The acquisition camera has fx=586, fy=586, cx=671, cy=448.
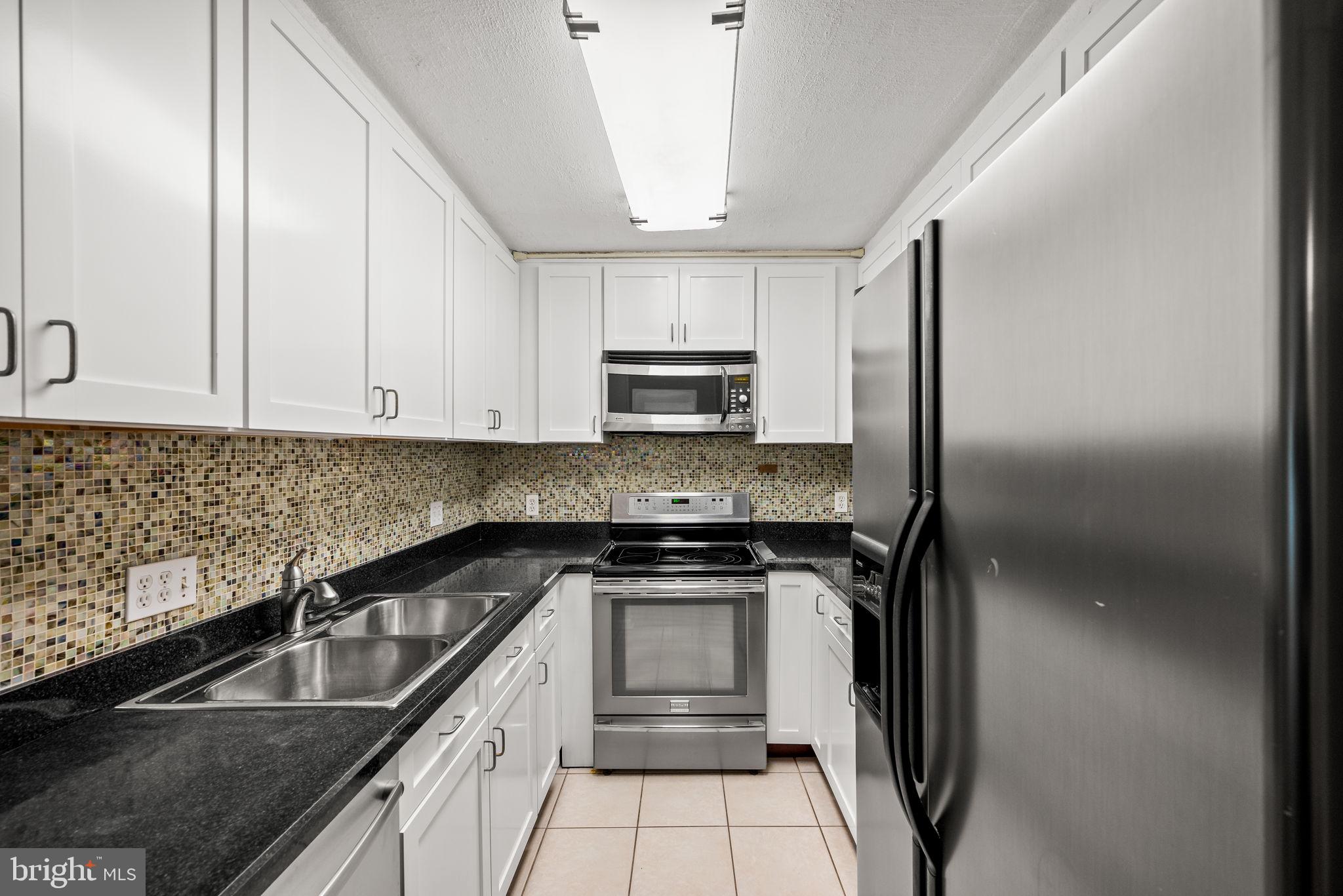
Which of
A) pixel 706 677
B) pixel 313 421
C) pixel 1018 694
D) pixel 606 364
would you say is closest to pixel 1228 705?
pixel 1018 694

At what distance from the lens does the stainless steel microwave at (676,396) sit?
9.36 ft

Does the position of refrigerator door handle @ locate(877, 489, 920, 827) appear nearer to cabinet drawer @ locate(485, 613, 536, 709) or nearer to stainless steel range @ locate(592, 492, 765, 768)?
cabinet drawer @ locate(485, 613, 536, 709)

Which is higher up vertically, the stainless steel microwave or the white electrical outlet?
the stainless steel microwave

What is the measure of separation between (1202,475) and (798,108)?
161 centimetres

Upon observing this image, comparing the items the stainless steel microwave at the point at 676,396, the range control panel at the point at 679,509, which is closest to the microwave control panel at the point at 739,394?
the stainless steel microwave at the point at 676,396

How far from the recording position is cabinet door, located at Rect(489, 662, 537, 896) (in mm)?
1645

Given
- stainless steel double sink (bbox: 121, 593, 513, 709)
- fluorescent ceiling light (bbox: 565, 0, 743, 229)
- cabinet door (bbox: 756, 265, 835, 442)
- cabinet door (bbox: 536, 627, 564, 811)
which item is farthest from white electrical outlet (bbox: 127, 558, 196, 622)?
cabinet door (bbox: 756, 265, 835, 442)

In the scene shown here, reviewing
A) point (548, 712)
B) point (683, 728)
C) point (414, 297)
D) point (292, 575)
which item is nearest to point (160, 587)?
point (292, 575)

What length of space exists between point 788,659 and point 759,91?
7.06 feet

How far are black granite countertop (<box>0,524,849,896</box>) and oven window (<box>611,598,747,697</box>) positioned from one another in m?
1.23

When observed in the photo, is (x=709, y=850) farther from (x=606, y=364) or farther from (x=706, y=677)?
(x=606, y=364)

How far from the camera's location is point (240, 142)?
1.07m

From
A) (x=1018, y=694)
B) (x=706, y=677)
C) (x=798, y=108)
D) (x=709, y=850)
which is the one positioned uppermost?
(x=798, y=108)

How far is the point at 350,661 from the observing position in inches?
62.9
